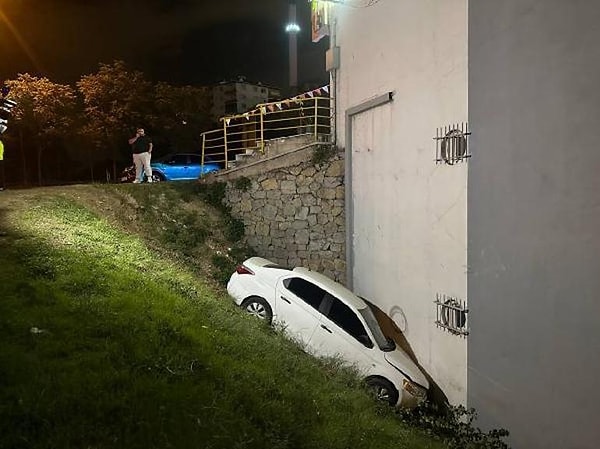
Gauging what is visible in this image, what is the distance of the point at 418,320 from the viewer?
906 centimetres

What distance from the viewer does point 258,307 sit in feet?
30.4

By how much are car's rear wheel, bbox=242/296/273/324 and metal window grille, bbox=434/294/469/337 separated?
2.90m

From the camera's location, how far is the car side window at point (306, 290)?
8.88 meters

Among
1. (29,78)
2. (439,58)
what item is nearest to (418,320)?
(439,58)

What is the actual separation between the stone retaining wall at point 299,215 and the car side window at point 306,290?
3499 mm

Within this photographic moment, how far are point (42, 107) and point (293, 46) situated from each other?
13.1 m

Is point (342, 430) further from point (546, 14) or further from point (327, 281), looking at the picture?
point (546, 14)

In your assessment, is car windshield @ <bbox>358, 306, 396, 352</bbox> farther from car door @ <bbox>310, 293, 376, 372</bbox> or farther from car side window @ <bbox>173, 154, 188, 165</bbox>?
car side window @ <bbox>173, 154, 188, 165</bbox>

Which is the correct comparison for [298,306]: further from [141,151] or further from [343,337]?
[141,151]

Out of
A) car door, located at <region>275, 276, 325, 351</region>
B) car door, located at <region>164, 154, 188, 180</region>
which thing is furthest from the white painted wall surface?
car door, located at <region>164, 154, 188, 180</region>

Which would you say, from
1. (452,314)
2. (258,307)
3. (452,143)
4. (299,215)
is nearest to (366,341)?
(452,314)

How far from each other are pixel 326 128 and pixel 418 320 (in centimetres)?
682

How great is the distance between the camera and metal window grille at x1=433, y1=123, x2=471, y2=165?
750 cm

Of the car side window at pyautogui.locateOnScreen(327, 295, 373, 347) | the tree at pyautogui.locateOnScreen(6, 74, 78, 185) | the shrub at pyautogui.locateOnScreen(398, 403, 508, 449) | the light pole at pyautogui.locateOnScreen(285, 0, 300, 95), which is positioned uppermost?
the light pole at pyautogui.locateOnScreen(285, 0, 300, 95)
